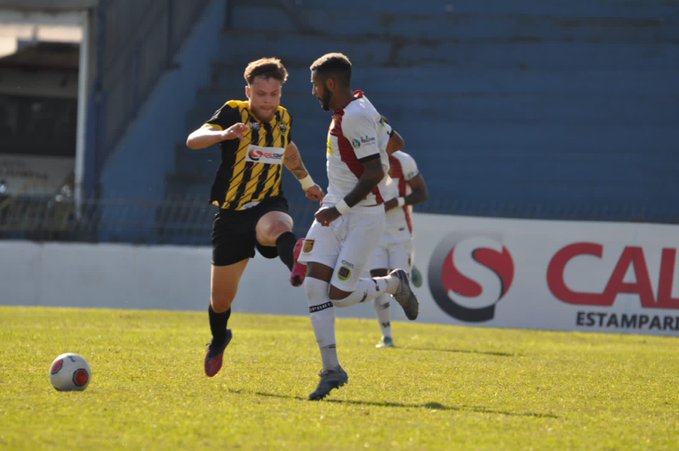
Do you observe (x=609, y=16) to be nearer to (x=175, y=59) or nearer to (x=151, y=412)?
(x=175, y=59)

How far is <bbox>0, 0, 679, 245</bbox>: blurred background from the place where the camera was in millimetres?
23469

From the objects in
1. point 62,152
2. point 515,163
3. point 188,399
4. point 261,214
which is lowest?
point 62,152

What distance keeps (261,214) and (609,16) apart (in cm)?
1987

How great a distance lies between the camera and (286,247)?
8195 millimetres

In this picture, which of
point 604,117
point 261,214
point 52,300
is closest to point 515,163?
point 604,117

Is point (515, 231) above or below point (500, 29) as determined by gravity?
below

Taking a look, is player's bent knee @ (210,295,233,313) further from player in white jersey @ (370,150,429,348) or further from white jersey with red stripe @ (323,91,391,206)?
player in white jersey @ (370,150,429,348)

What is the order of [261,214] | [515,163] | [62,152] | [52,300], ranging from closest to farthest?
[261,214], [52,300], [515,163], [62,152]

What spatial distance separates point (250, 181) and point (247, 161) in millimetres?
140

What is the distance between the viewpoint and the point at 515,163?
23938 mm

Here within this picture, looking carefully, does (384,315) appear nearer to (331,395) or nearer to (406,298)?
(406,298)

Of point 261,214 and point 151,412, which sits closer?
point 151,412

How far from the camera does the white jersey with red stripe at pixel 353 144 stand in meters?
7.68

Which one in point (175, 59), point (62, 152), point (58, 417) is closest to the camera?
point (58, 417)
